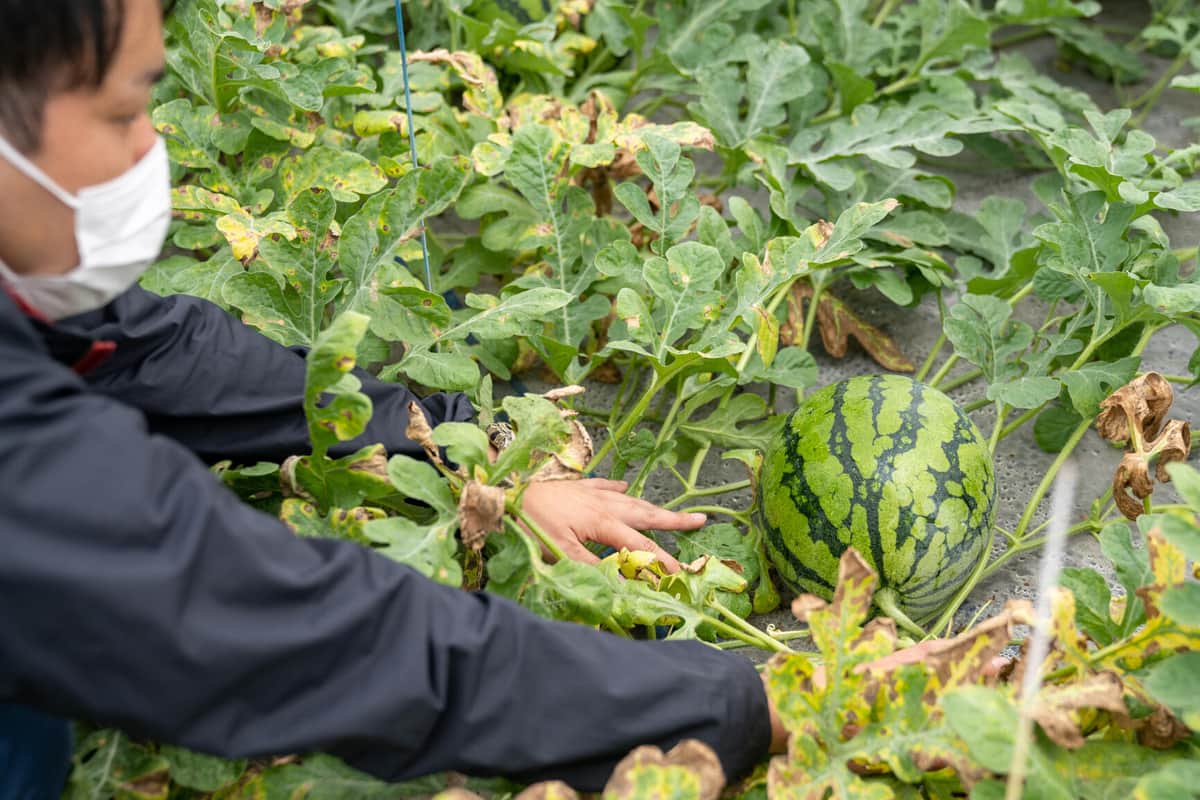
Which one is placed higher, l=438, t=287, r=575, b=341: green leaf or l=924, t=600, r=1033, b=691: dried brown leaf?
l=438, t=287, r=575, b=341: green leaf

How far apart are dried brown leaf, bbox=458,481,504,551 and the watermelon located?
0.62 metres

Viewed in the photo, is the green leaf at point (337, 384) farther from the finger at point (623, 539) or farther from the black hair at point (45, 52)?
the finger at point (623, 539)

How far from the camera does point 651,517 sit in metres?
2.05

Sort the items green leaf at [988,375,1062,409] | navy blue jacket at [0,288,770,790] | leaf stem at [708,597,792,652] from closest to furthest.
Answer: navy blue jacket at [0,288,770,790], leaf stem at [708,597,792,652], green leaf at [988,375,1062,409]

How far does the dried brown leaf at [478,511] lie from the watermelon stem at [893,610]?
71cm

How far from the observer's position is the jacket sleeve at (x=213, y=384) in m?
1.70

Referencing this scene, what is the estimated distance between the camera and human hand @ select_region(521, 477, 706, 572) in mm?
1889

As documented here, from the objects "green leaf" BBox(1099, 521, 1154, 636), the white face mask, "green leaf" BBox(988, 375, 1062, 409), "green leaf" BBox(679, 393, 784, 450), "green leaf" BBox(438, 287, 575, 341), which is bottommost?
"green leaf" BBox(679, 393, 784, 450)

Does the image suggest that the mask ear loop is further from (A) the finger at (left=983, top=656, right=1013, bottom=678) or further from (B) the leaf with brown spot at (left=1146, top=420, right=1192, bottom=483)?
(B) the leaf with brown spot at (left=1146, top=420, right=1192, bottom=483)

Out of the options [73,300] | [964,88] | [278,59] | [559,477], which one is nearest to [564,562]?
[559,477]

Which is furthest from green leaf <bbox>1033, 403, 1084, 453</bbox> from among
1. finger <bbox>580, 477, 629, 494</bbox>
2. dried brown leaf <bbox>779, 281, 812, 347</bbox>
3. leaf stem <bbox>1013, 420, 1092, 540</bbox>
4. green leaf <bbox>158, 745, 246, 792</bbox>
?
green leaf <bbox>158, 745, 246, 792</bbox>

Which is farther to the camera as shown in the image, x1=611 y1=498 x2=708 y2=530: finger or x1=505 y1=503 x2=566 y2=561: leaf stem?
x1=611 y1=498 x2=708 y2=530: finger

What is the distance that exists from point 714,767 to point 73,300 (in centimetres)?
96

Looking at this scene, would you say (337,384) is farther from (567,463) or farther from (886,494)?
(886,494)
